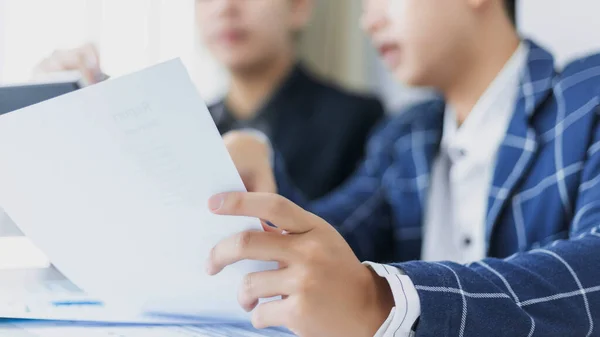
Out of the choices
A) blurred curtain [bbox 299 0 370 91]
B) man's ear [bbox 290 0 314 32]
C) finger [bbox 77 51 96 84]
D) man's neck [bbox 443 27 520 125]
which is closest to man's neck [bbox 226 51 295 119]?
man's ear [bbox 290 0 314 32]

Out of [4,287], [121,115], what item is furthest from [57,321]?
[121,115]

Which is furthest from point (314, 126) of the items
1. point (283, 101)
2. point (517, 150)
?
point (517, 150)

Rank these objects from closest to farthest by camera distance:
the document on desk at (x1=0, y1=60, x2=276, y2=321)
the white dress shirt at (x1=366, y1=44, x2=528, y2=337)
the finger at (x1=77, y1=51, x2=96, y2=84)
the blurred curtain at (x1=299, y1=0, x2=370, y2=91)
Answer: the document on desk at (x1=0, y1=60, x2=276, y2=321) → the finger at (x1=77, y1=51, x2=96, y2=84) → the white dress shirt at (x1=366, y1=44, x2=528, y2=337) → the blurred curtain at (x1=299, y1=0, x2=370, y2=91)

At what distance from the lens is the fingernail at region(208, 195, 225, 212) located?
17.1 inches

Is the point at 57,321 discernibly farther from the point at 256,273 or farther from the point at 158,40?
the point at 158,40

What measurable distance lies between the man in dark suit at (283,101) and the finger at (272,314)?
2.76 feet

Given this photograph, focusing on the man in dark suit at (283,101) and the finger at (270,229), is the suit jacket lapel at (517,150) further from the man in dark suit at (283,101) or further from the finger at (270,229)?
the man in dark suit at (283,101)

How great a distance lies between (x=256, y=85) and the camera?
1.43m

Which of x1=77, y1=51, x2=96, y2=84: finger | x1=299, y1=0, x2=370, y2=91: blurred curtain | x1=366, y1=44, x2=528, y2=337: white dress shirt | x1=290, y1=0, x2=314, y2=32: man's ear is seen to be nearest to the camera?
x1=77, y1=51, x2=96, y2=84: finger

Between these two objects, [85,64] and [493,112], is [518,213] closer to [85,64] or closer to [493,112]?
[493,112]

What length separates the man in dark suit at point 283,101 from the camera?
4.35ft

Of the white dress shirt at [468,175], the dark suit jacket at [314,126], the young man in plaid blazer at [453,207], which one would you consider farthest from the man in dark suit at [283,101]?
the white dress shirt at [468,175]

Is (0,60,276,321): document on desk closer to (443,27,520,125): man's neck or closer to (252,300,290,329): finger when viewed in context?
(252,300,290,329): finger

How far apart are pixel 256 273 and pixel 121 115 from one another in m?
0.15
